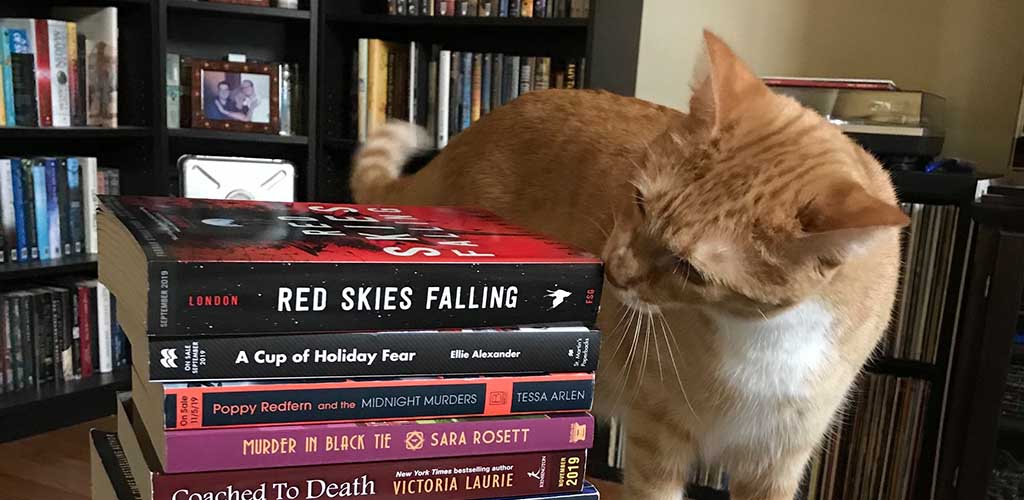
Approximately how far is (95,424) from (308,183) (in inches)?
31.9

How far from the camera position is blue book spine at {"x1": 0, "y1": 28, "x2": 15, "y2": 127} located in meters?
1.88

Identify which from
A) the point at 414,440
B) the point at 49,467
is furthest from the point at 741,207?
the point at 49,467

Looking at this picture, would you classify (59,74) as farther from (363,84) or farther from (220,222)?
(220,222)

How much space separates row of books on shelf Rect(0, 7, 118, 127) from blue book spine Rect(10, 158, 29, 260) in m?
0.11

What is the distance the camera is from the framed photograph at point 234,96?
217 centimetres

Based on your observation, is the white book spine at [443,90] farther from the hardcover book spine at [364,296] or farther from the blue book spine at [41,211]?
the hardcover book spine at [364,296]

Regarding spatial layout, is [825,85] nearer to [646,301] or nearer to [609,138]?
[609,138]

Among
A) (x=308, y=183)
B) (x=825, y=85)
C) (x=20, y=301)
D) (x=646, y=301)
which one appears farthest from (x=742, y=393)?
(x=20, y=301)

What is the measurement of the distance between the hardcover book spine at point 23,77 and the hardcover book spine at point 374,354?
172 cm

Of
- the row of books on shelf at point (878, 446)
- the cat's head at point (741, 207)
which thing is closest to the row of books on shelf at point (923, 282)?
the row of books on shelf at point (878, 446)

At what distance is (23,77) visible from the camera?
6.27 feet

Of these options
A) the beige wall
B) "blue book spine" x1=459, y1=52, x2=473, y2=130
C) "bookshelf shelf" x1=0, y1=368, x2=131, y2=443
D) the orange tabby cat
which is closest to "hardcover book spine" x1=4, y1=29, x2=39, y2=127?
"bookshelf shelf" x1=0, y1=368, x2=131, y2=443

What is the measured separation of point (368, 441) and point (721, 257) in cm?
34

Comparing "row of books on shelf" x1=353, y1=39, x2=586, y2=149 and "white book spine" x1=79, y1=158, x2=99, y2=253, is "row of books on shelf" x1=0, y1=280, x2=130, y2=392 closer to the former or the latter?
"white book spine" x1=79, y1=158, x2=99, y2=253
